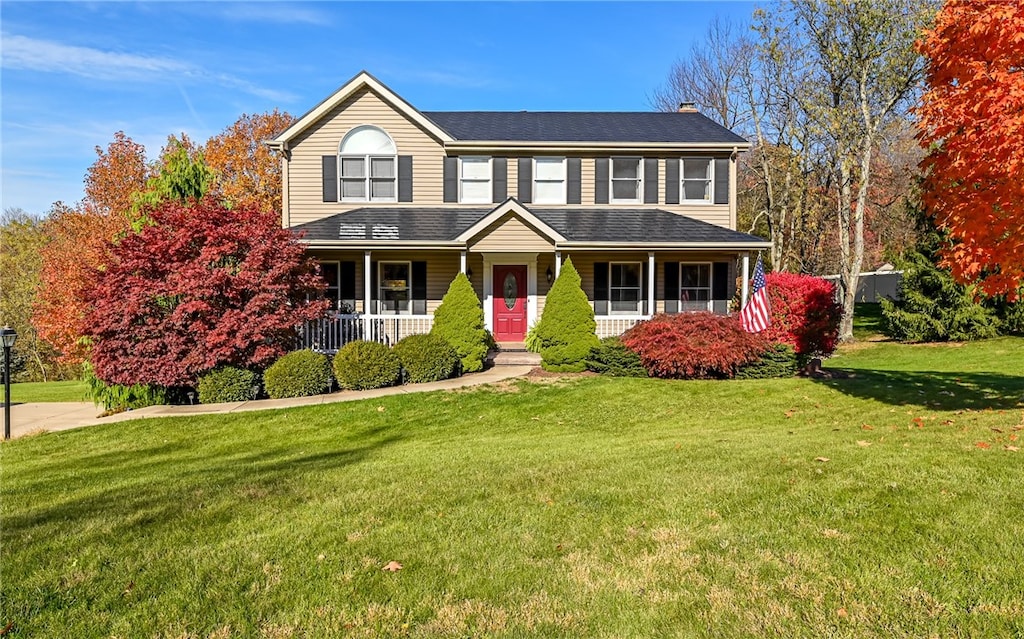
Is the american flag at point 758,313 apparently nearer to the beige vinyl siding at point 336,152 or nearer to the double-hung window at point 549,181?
the double-hung window at point 549,181

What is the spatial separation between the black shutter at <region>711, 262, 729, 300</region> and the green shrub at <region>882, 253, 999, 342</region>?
841 cm

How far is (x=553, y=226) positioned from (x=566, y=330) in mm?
4149

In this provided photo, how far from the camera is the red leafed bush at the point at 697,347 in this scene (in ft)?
42.8

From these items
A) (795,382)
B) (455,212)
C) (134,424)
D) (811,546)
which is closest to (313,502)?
(811,546)

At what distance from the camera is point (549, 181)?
19.2 meters

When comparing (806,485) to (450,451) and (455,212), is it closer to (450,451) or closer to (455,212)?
(450,451)

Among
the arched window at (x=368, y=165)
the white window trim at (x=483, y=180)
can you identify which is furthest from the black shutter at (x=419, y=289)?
the white window trim at (x=483, y=180)

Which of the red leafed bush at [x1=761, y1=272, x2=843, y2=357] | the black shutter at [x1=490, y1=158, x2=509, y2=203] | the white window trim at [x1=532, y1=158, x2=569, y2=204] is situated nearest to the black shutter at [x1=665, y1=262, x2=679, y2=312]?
the white window trim at [x1=532, y1=158, x2=569, y2=204]

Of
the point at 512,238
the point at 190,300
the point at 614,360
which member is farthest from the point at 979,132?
the point at 190,300

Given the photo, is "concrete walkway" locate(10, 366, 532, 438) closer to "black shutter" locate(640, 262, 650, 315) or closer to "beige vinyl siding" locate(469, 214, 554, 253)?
"beige vinyl siding" locate(469, 214, 554, 253)

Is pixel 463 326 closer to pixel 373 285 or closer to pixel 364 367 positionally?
pixel 364 367

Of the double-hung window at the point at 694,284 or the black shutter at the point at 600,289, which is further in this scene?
the double-hung window at the point at 694,284

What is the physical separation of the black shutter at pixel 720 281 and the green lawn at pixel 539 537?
10652 millimetres

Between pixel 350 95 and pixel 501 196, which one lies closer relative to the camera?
pixel 350 95
